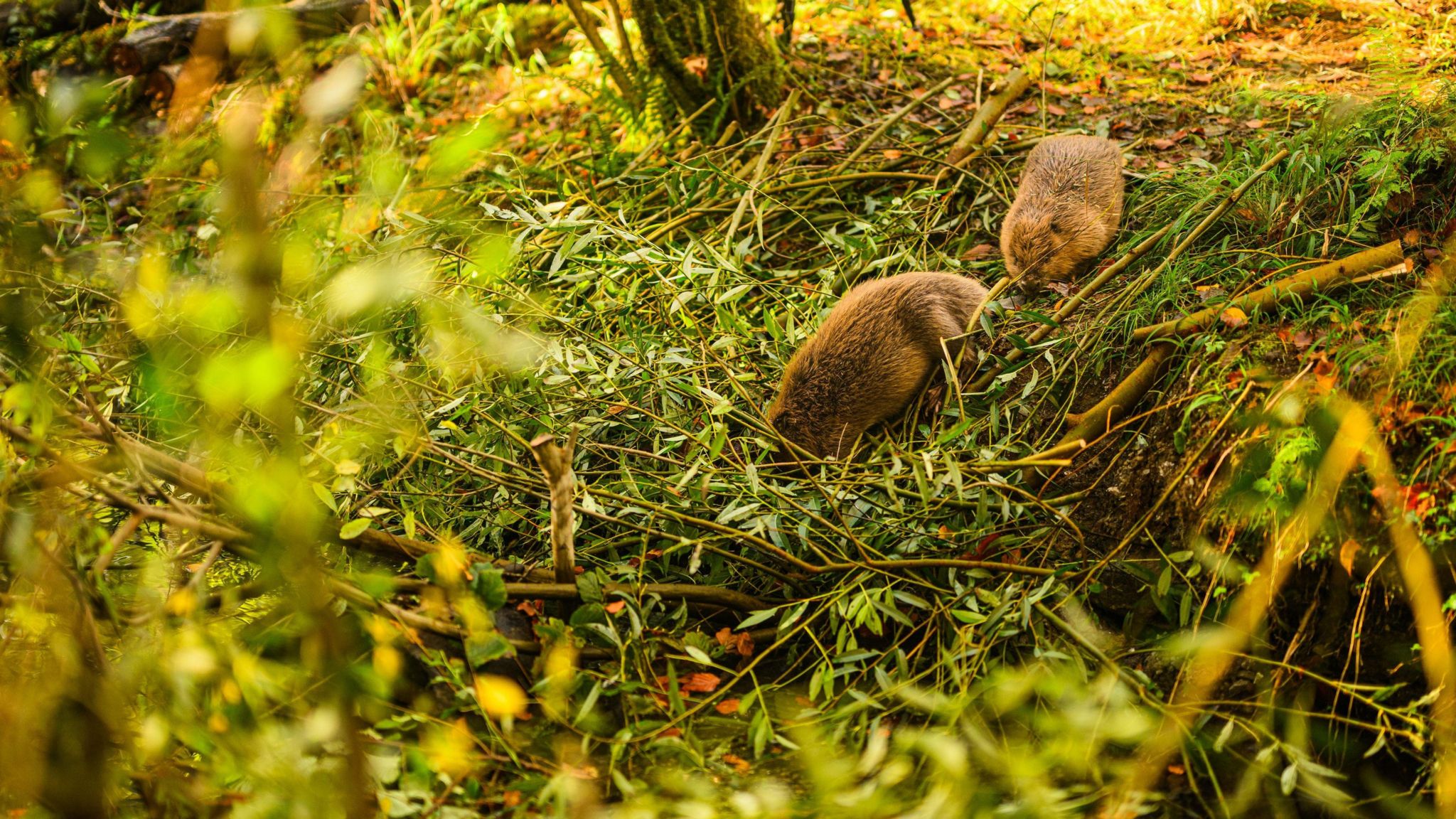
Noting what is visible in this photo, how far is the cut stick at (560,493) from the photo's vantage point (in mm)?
2150

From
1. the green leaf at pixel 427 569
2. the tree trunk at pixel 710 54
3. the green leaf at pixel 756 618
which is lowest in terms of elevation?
the green leaf at pixel 756 618

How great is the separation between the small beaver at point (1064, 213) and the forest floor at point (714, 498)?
0.11m

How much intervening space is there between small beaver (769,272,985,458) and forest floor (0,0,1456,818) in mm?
132

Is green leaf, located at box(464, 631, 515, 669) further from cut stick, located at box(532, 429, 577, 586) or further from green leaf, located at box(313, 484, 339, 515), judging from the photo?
green leaf, located at box(313, 484, 339, 515)

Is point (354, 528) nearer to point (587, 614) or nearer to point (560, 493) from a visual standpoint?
point (560, 493)

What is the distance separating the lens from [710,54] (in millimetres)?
5223

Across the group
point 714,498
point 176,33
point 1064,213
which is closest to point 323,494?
point 714,498

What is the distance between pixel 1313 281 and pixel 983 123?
2.35 m

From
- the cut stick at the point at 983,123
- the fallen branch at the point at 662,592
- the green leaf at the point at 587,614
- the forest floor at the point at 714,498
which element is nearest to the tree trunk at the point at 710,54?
the forest floor at the point at 714,498

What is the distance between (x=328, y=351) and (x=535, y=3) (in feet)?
16.0

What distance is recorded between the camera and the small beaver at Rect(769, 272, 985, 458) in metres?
3.46

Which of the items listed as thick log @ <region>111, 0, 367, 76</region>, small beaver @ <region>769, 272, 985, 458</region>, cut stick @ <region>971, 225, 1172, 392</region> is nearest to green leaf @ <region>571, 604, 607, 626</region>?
small beaver @ <region>769, 272, 985, 458</region>

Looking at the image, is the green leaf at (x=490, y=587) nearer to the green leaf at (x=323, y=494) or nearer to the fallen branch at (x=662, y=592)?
the fallen branch at (x=662, y=592)

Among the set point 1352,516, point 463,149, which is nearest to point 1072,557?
point 1352,516
